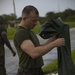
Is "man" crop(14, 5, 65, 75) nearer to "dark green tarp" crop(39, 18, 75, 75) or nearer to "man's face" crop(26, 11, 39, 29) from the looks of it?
"man's face" crop(26, 11, 39, 29)

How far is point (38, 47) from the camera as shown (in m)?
4.08

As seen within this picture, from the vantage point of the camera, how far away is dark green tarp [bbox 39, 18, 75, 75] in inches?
174

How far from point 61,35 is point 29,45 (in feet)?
1.73

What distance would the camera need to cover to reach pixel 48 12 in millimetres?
66000

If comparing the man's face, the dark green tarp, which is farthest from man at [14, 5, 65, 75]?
the dark green tarp

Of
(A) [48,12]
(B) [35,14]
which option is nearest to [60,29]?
(B) [35,14]

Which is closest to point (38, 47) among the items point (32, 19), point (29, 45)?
point (29, 45)

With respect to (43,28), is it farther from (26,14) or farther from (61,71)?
(61,71)

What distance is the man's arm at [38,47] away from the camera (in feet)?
13.1

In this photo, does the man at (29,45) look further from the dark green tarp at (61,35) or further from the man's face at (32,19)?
the dark green tarp at (61,35)

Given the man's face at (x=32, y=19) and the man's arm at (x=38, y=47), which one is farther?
the man's face at (x=32, y=19)

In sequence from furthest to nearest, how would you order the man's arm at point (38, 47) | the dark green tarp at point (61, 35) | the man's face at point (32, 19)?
the dark green tarp at point (61, 35)
the man's face at point (32, 19)
the man's arm at point (38, 47)

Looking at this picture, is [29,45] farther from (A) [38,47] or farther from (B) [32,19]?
(B) [32,19]

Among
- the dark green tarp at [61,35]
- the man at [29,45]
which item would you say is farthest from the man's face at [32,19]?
the dark green tarp at [61,35]
